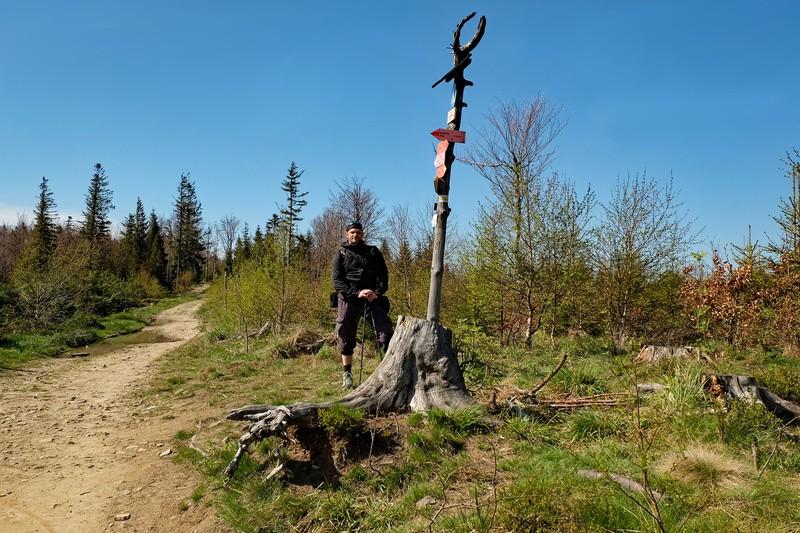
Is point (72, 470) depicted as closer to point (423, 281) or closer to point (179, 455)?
point (179, 455)

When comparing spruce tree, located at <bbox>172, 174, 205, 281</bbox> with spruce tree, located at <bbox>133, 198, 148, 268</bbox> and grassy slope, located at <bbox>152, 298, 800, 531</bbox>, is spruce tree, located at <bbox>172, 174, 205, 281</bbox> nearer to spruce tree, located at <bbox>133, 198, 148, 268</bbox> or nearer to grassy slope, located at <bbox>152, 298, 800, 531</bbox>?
spruce tree, located at <bbox>133, 198, 148, 268</bbox>

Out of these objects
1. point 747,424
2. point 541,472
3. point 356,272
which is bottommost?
point 541,472

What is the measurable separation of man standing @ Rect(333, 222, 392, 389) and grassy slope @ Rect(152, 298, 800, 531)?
61.0 inches

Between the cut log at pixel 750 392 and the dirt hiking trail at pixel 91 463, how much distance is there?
4.78m

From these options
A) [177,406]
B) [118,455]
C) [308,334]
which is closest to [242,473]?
[118,455]

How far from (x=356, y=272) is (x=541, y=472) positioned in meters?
3.43

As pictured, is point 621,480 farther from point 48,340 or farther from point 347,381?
point 48,340

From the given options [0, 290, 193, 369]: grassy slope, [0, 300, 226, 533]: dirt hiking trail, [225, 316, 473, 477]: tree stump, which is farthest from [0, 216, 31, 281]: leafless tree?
[225, 316, 473, 477]: tree stump

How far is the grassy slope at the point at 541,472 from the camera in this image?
2527 mm

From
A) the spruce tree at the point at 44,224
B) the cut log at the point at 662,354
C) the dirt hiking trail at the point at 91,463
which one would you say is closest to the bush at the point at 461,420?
the dirt hiking trail at the point at 91,463

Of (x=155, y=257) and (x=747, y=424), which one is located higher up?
(x=155, y=257)

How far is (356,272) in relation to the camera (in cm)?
589

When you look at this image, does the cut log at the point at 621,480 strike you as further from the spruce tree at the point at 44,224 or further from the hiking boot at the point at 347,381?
the spruce tree at the point at 44,224

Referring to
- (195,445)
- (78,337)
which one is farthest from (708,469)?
(78,337)
